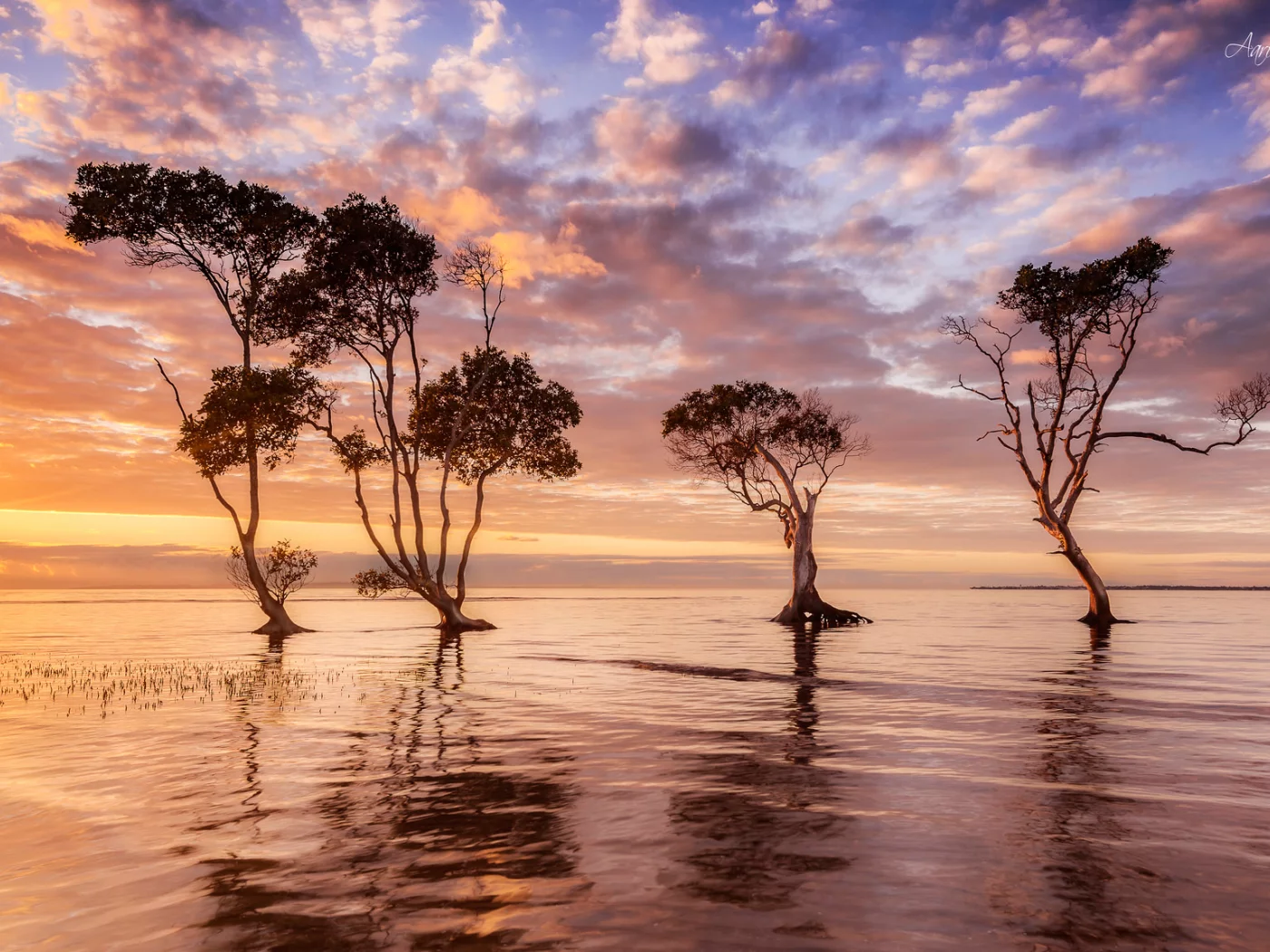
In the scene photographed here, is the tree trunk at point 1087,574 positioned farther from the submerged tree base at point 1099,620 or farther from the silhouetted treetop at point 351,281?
the silhouetted treetop at point 351,281

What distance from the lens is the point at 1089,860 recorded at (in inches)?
367

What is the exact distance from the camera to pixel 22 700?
2414 centimetres

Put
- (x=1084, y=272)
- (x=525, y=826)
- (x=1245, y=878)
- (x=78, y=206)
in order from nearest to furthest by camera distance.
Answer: (x=1245, y=878)
(x=525, y=826)
(x=78, y=206)
(x=1084, y=272)

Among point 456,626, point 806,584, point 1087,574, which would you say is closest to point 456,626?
point 456,626

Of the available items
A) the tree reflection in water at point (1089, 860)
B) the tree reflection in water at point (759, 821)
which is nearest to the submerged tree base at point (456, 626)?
the tree reflection in water at point (759, 821)

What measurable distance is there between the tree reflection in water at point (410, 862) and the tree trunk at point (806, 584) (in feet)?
165

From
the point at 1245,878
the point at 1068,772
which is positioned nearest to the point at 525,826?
the point at 1245,878

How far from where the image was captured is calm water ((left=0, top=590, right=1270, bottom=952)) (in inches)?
297

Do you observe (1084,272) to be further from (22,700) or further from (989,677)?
(22,700)

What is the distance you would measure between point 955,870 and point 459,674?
23.9 m

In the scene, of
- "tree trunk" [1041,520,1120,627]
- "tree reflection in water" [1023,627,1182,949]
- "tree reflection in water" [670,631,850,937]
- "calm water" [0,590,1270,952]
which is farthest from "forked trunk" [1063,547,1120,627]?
"tree reflection in water" [670,631,850,937]

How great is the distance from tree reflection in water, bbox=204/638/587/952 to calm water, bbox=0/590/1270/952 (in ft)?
0.15

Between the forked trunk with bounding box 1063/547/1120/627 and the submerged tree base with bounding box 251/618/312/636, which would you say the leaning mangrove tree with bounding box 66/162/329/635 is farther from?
the forked trunk with bounding box 1063/547/1120/627

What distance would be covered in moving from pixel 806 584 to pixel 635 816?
5541 cm
